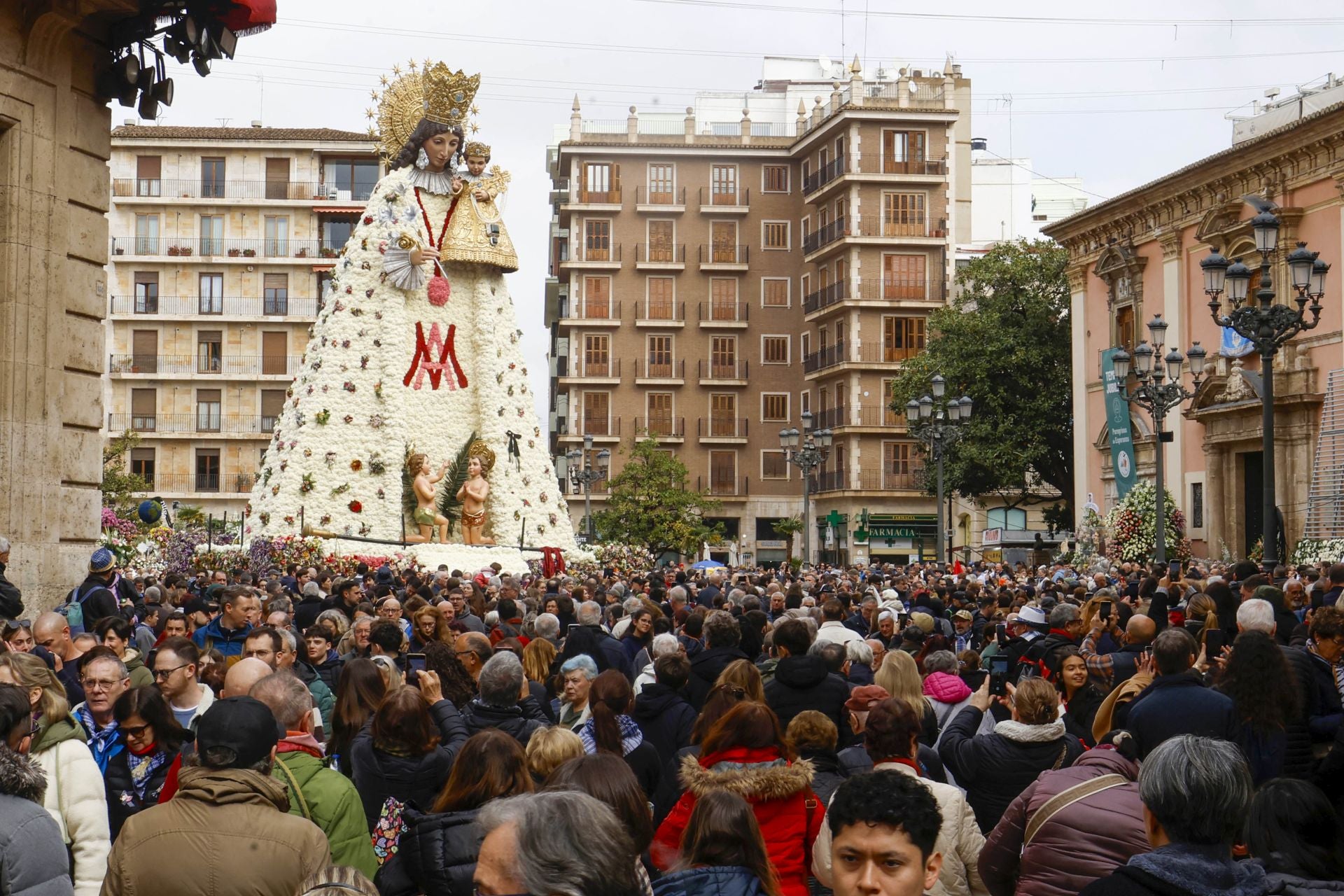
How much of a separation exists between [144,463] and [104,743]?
5906 cm

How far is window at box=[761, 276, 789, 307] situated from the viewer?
64.8 m

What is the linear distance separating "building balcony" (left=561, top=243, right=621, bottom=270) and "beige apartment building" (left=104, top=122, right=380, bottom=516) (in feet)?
28.7

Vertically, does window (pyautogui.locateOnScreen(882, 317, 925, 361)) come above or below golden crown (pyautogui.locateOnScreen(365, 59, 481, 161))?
below

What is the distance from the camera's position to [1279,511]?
3362 cm

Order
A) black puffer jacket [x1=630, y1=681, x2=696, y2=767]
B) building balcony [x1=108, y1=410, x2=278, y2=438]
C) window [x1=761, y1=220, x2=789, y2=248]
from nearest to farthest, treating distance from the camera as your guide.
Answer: black puffer jacket [x1=630, y1=681, x2=696, y2=767] → building balcony [x1=108, y1=410, x2=278, y2=438] → window [x1=761, y1=220, x2=789, y2=248]

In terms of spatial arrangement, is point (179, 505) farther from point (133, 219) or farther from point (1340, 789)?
point (1340, 789)

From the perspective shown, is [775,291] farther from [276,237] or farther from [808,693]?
[808,693]

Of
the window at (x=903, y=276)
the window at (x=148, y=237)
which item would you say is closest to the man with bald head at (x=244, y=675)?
the window at (x=903, y=276)

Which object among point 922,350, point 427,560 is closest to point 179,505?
point 922,350

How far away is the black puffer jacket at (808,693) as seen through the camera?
27.1 feet

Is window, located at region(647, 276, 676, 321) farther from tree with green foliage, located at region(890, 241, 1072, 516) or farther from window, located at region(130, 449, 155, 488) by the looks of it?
window, located at region(130, 449, 155, 488)

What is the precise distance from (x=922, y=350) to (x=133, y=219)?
102 ft

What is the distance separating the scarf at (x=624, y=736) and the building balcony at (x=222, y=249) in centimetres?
5807

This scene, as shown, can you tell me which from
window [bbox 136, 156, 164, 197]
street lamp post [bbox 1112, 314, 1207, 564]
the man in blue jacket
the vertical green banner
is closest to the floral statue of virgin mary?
the vertical green banner
